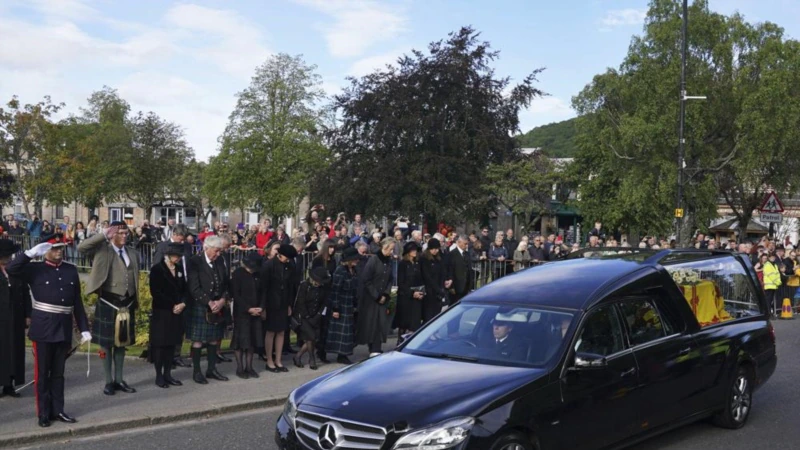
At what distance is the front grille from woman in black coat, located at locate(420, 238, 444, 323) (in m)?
7.85

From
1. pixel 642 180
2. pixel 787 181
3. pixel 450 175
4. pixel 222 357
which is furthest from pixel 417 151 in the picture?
pixel 222 357

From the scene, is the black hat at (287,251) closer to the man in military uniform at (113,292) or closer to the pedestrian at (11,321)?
the man in military uniform at (113,292)

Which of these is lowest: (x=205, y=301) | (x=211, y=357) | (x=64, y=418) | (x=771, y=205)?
(x=64, y=418)

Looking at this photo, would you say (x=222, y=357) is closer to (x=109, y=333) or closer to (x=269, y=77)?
(x=109, y=333)

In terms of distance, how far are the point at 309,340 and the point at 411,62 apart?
100ft

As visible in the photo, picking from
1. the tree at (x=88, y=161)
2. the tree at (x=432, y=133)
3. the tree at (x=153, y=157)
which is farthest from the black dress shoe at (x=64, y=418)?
the tree at (x=153, y=157)

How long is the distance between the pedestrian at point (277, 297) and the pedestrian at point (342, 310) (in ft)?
2.36

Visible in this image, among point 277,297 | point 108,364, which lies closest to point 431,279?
point 277,297

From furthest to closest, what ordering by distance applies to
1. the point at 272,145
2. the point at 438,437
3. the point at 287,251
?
the point at 272,145 < the point at 287,251 < the point at 438,437

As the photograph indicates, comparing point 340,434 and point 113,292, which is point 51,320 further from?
point 340,434

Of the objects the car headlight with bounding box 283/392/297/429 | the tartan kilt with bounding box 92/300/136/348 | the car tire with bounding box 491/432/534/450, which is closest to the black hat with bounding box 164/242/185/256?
the tartan kilt with bounding box 92/300/136/348

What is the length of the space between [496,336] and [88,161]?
5306cm

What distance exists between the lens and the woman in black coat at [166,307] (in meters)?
9.89

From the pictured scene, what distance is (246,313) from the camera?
1079 cm
